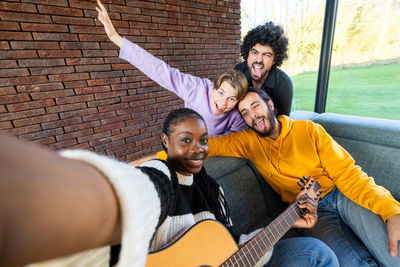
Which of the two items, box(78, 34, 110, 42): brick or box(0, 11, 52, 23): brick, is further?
box(78, 34, 110, 42): brick

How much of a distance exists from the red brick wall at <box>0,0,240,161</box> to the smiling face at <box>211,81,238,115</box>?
1705mm

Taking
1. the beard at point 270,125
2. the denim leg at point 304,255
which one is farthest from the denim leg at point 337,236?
the beard at point 270,125

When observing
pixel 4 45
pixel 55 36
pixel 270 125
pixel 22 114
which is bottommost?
pixel 270 125

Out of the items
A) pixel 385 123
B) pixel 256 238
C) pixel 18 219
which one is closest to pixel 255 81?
pixel 385 123

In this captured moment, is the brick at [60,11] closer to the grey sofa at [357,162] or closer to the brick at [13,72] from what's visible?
the brick at [13,72]

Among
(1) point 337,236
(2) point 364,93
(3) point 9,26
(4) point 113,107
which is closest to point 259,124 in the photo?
(1) point 337,236

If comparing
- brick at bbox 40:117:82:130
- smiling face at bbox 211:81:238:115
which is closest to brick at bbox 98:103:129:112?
brick at bbox 40:117:82:130

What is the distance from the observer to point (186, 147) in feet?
3.41

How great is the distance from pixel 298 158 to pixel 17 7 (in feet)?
10.2

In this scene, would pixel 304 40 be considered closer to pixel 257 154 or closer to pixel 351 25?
pixel 351 25

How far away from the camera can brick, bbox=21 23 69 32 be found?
1957 millimetres

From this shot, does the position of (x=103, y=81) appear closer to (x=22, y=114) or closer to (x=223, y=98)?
(x=22, y=114)

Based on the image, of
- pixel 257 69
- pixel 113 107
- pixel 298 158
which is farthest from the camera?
pixel 113 107

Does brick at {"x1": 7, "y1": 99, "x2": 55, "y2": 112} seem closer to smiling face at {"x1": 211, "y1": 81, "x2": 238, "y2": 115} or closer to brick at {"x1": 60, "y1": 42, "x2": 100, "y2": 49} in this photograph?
brick at {"x1": 60, "y1": 42, "x2": 100, "y2": 49}
